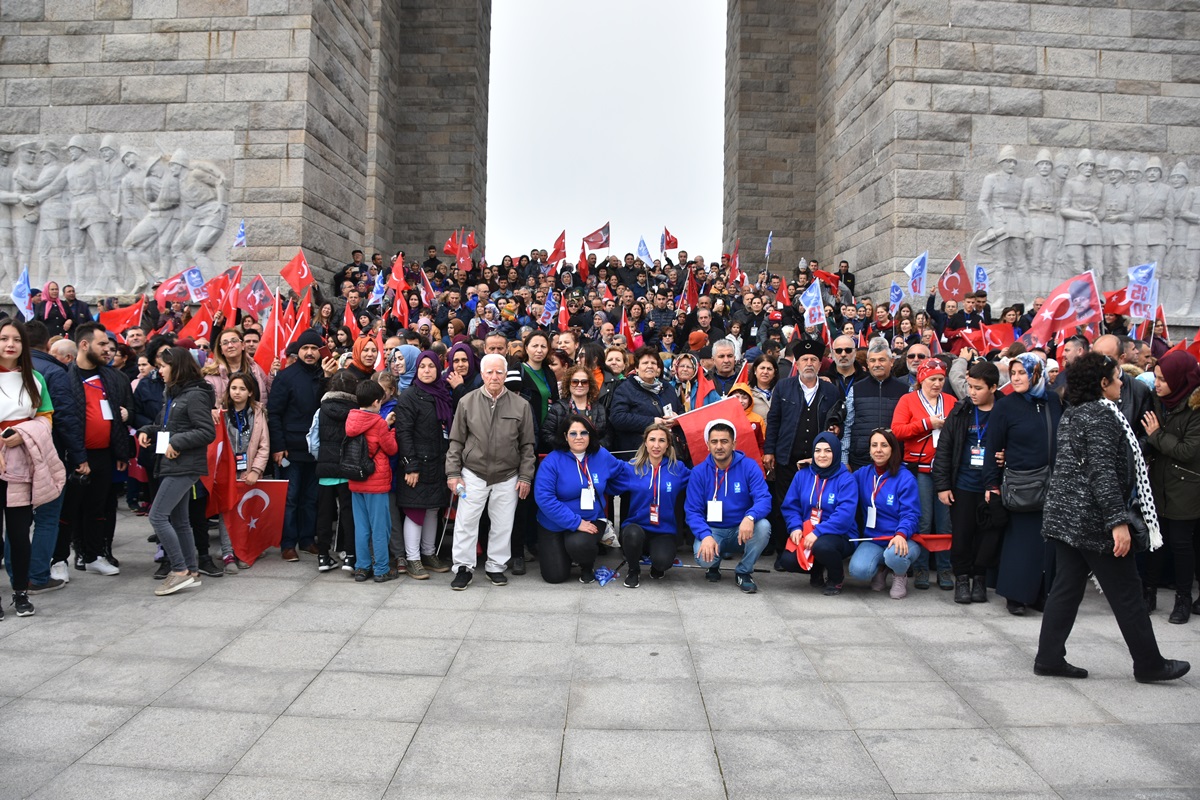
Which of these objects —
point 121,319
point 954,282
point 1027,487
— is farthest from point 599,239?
point 1027,487

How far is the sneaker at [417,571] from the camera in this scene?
21.7 ft

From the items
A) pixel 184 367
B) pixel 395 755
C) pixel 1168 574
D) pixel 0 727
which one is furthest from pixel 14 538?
pixel 1168 574

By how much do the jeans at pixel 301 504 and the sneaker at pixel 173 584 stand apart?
1.23 metres

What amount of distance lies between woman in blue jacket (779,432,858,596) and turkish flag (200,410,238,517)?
411cm

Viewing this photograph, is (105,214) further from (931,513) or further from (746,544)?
(931,513)

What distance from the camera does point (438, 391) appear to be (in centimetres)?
686

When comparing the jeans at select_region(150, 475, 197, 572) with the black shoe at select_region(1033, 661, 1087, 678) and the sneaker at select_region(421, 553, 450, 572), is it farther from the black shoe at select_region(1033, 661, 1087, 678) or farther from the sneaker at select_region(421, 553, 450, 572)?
the black shoe at select_region(1033, 661, 1087, 678)

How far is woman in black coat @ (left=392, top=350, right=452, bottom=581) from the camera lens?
21.8 feet

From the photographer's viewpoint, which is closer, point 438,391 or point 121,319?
point 438,391

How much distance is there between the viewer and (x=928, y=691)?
4.45 meters

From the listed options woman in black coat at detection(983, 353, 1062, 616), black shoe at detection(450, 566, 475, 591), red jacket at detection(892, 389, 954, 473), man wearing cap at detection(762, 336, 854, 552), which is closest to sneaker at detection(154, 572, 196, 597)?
black shoe at detection(450, 566, 475, 591)

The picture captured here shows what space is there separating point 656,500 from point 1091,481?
3.01m

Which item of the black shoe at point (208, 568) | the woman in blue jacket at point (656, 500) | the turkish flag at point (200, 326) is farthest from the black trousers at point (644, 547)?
the turkish flag at point (200, 326)

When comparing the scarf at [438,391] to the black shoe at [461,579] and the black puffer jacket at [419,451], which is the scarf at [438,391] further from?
the black shoe at [461,579]
